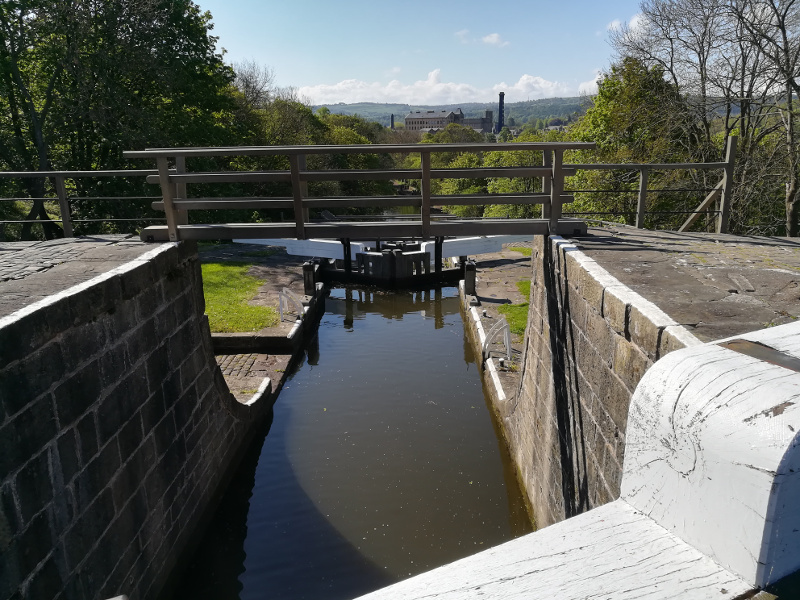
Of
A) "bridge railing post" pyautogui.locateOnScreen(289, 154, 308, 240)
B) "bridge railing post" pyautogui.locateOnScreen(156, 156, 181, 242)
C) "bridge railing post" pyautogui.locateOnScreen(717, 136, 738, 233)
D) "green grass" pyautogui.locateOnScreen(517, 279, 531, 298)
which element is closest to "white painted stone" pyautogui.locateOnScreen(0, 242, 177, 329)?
"bridge railing post" pyautogui.locateOnScreen(156, 156, 181, 242)

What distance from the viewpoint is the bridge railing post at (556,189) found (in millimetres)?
5578

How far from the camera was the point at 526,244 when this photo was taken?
2612cm

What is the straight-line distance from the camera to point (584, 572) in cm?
127

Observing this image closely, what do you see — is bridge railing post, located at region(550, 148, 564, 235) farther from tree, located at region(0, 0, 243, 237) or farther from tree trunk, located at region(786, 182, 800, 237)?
tree, located at region(0, 0, 243, 237)

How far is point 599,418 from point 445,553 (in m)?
3.11

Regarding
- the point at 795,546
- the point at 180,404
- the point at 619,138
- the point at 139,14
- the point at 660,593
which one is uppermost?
the point at 139,14

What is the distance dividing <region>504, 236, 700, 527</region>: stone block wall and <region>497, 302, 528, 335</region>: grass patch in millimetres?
5272

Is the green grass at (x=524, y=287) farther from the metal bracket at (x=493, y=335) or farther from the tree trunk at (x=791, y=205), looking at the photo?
the tree trunk at (x=791, y=205)

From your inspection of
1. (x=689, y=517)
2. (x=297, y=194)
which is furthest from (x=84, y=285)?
(x=689, y=517)

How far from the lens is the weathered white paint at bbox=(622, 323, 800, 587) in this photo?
1.14m

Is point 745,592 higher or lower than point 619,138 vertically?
lower

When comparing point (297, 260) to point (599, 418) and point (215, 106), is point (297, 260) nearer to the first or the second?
point (215, 106)

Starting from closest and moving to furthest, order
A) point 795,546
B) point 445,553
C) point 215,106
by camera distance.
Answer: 1. point 795,546
2. point 445,553
3. point 215,106

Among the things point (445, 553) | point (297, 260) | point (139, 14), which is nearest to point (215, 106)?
point (139, 14)
